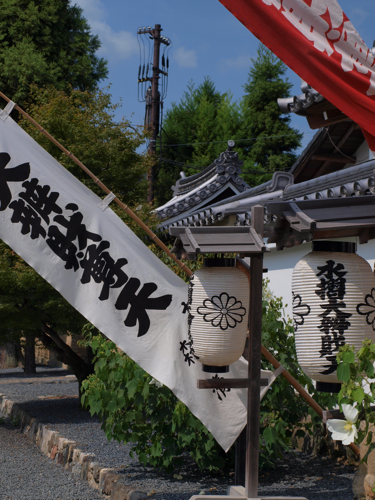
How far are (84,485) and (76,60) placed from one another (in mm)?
13642

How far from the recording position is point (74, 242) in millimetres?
4254

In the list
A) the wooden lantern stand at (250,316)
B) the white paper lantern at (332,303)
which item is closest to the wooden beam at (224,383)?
the wooden lantern stand at (250,316)

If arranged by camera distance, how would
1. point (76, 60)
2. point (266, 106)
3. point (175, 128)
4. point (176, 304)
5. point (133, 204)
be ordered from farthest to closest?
point (175, 128) < point (266, 106) < point (76, 60) < point (133, 204) < point (176, 304)

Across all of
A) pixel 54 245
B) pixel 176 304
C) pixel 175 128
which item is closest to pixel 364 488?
pixel 176 304

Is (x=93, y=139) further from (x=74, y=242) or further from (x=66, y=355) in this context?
(x=74, y=242)

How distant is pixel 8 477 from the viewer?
271 inches

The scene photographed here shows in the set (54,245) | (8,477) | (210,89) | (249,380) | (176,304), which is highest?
(210,89)

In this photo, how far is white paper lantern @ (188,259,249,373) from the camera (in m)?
3.48

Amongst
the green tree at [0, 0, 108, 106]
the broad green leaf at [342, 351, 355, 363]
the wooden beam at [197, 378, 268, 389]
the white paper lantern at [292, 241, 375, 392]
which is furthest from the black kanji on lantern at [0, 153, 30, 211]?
the green tree at [0, 0, 108, 106]

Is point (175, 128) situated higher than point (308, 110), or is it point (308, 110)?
point (175, 128)

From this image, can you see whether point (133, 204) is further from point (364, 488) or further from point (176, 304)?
point (364, 488)

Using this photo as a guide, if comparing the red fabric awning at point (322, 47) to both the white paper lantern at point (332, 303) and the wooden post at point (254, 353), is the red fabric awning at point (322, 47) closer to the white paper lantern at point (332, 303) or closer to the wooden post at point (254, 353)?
the white paper lantern at point (332, 303)

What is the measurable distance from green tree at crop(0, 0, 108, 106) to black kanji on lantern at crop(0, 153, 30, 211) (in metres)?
11.2

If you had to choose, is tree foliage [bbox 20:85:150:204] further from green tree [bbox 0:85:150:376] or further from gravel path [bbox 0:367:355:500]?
gravel path [bbox 0:367:355:500]
